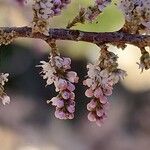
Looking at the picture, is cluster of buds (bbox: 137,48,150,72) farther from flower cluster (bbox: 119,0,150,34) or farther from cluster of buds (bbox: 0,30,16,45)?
cluster of buds (bbox: 0,30,16,45)

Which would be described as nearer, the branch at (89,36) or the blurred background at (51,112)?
the branch at (89,36)

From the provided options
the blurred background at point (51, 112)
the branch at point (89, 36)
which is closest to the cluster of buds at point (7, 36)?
the branch at point (89, 36)

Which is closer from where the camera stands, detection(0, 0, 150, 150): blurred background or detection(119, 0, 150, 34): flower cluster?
detection(119, 0, 150, 34): flower cluster

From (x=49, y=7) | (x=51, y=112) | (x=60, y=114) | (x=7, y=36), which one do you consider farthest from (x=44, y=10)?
(x=51, y=112)

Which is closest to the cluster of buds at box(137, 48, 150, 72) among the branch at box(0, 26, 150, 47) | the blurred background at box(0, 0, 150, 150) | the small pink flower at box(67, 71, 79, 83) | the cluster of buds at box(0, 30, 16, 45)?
the branch at box(0, 26, 150, 47)

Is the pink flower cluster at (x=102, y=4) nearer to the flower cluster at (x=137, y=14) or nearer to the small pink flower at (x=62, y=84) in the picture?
the flower cluster at (x=137, y=14)

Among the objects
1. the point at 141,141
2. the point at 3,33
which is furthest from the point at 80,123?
the point at 3,33
